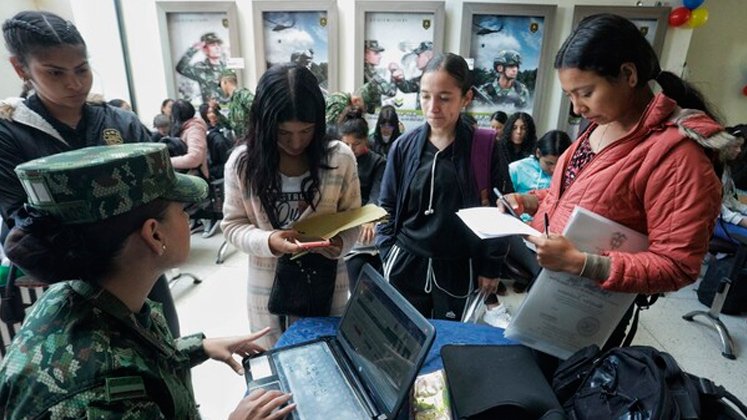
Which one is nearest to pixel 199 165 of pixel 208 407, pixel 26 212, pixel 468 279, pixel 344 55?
pixel 344 55

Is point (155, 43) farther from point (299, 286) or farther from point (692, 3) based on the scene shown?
point (692, 3)

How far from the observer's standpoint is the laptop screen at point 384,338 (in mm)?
717

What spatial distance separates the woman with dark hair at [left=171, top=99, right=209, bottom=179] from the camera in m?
3.25

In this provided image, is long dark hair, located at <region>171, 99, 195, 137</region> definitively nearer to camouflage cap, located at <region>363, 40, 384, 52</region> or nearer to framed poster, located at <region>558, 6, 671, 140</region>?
camouflage cap, located at <region>363, 40, 384, 52</region>

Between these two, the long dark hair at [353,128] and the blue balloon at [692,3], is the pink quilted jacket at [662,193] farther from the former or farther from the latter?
the blue balloon at [692,3]

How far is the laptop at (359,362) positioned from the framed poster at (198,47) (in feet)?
13.0

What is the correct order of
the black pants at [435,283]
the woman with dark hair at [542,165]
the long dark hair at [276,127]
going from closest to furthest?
1. the long dark hair at [276,127]
2. the black pants at [435,283]
3. the woman with dark hair at [542,165]

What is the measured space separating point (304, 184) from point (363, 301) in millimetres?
434

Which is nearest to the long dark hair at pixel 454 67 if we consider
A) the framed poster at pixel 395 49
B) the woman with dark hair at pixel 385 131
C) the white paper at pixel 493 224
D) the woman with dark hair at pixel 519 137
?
the white paper at pixel 493 224

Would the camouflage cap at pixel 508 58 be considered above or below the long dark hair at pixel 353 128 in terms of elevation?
above

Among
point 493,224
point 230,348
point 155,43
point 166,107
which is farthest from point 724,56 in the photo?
point 155,43

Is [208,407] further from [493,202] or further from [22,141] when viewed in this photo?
[493,202]

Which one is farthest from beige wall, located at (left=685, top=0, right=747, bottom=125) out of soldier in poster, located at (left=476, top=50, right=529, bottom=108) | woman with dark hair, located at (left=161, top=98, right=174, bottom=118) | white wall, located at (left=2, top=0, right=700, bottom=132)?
woman with dark hair, located at (left=161, top=98, right=174, bottom=118)

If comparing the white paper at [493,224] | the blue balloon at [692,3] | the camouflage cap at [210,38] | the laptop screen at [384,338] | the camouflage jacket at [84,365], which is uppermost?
the blue balloon at [692,3]
